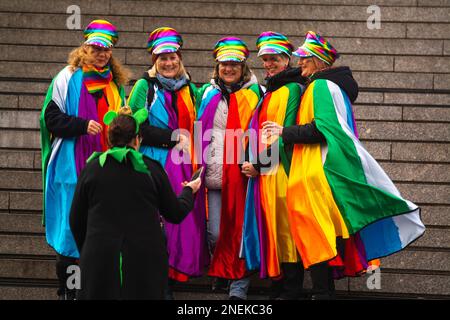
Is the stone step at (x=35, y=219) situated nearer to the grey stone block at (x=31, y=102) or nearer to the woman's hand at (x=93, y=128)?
the woman's hand at (x=93, y=128)

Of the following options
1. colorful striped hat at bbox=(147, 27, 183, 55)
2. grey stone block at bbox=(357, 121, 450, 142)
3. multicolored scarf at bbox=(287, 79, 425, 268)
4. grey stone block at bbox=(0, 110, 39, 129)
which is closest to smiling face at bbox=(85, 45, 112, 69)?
colorful striped hat at bbox=(147, 27, 183, 55)

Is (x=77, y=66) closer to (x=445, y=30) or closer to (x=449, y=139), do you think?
(x=449, y=139)

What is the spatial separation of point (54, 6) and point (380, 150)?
4612 millimetres

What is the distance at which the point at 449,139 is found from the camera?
10250 mm

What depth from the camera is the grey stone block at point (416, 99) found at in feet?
35.4

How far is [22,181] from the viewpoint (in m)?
9.83

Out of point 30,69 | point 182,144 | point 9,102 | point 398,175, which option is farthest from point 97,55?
point 30,69

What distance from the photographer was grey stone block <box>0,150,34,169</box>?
33.0 ft

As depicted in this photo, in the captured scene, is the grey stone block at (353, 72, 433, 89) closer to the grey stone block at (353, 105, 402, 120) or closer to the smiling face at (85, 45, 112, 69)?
the grey stone block at (353, 105, 402, 120)

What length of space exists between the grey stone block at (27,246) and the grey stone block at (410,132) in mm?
3226

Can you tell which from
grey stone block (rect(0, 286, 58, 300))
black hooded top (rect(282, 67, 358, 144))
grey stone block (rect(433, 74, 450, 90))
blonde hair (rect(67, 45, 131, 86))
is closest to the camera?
black hooded top (rect(282, 67, 358, 144))

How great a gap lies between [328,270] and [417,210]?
786mm

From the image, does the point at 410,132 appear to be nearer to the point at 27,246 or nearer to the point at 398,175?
the point at 398,175
